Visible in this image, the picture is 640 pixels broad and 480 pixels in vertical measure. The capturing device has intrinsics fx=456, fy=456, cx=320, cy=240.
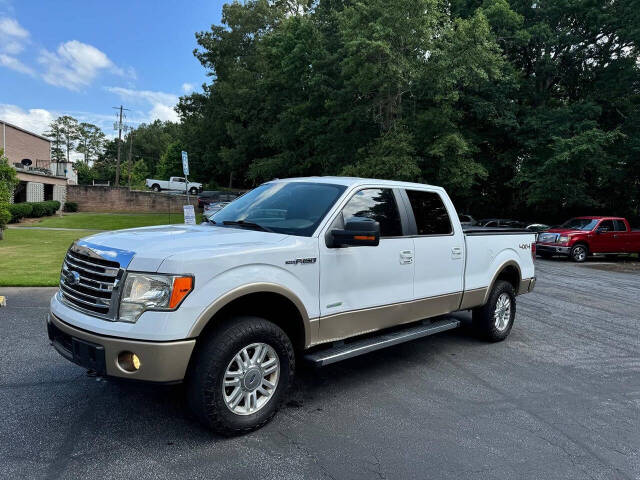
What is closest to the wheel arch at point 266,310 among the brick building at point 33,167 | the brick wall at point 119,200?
the brick building at point 33,167

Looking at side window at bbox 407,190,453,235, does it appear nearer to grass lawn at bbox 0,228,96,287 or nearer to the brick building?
grass lawn at bbox 0,228,96,287

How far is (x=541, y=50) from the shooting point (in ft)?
87.6

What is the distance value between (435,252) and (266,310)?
211 centimetres

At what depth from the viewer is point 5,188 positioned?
17703 mm

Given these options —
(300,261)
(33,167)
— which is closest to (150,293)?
(300,261)

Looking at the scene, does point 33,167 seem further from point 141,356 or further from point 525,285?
point 141,356

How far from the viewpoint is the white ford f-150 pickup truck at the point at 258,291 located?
118 inches

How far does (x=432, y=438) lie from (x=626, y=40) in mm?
27704

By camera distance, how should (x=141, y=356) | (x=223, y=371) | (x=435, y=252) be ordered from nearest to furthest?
(x=141, y=356) < (x=223, y=371) < (x=435, y=252)

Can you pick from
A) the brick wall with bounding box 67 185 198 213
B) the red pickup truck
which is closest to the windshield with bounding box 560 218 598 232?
the red pickup truck

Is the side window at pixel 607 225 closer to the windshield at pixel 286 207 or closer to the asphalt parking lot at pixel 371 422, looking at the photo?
the asphalt parking lot at pixel 371 422

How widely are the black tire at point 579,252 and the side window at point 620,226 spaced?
2019 millimetres

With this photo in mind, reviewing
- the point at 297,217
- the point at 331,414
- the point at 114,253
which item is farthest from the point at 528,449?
the point at 114,253

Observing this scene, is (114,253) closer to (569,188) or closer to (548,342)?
(548,342)
